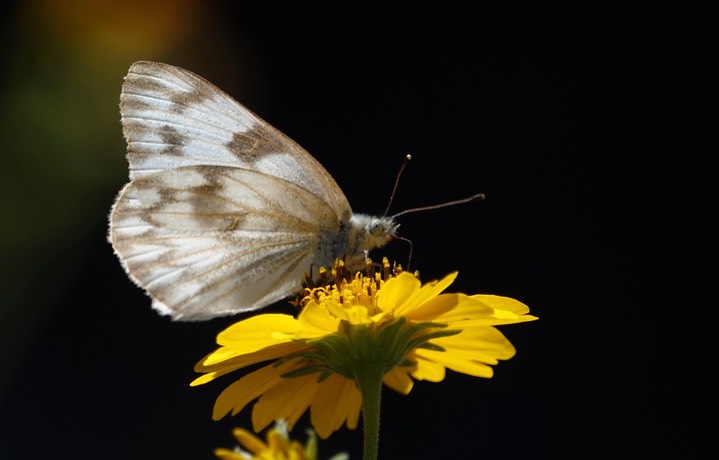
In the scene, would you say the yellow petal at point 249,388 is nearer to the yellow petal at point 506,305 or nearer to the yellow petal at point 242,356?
the yellow petal at point 242,356

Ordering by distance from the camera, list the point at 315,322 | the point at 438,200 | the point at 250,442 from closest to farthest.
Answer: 1. the point at 250,442
2. the point at 315,322
3. the point at 438,200

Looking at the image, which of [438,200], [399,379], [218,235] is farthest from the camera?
[438,200]

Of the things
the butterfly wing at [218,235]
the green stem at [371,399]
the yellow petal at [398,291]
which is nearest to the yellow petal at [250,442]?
the green stem at [371,399]

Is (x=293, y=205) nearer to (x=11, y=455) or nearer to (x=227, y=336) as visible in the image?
(x=227, y=336)

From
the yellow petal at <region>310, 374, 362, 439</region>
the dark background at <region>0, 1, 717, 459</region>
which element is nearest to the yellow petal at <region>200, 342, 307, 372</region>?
the yellow petal at <region>310, 374, 362, 439</region>

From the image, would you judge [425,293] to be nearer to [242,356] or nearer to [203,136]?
[242,356]

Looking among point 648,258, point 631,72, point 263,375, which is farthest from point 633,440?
point 263,375

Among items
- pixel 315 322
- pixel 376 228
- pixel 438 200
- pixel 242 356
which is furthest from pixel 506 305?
pixel 438 200
